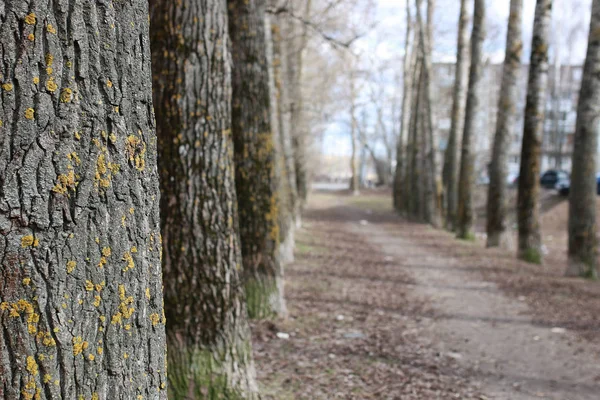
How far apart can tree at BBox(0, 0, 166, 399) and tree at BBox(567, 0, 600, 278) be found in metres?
10.8

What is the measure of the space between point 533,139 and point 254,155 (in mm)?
8360

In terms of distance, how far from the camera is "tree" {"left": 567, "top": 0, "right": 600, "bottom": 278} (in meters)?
11.4

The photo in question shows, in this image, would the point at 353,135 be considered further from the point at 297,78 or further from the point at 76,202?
the point at 76,202

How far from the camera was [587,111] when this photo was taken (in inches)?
454

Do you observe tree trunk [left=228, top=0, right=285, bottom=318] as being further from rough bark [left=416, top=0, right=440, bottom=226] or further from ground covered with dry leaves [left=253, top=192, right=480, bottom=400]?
rough bark [left=416, top=0, right=440, bottom=226]

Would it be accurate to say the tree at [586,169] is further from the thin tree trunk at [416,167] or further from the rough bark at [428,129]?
the thin tree trunk at [416,167]

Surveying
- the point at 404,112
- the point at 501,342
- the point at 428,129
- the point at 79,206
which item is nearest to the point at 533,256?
the point at 501,342

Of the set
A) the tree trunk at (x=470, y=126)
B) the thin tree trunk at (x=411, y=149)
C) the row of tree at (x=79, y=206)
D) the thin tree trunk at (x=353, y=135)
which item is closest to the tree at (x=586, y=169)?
the tree trunk at (x=470, y=126)

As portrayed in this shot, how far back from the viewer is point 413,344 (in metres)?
7.31

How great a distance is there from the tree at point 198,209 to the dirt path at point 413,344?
847 mm

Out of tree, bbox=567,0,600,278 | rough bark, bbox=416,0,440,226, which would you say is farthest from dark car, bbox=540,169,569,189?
tree, bbox=567,0,600,278

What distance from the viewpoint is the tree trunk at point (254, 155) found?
7.48 metres

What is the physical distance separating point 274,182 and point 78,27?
18.6 ft

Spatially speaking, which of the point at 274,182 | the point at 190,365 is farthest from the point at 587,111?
the point at 190,365
